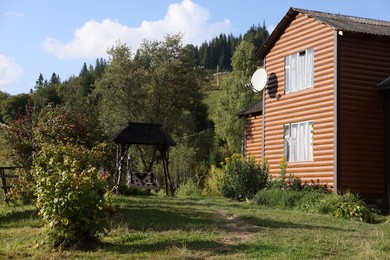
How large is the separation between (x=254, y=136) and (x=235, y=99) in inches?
623

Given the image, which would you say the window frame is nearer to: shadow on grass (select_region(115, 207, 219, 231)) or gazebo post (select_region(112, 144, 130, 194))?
shadow on grass (select_region(115, 207, 219, 231))

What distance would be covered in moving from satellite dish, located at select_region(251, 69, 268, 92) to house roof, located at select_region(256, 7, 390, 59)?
85 centimetres

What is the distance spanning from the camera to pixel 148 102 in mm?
33656

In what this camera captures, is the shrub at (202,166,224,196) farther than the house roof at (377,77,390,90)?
Yes

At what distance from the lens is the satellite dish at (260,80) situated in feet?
67.5

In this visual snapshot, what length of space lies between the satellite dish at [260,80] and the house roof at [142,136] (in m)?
4.17

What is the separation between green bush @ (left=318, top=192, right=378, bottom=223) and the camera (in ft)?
46.0

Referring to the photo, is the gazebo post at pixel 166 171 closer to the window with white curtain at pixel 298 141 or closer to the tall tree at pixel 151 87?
the window with white curtain at pixel 298 141

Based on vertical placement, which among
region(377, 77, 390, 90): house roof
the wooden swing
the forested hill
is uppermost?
the forested hill

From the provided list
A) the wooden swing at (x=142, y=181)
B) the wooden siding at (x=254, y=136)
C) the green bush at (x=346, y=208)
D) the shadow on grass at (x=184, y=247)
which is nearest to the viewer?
the shadow on grass at (x=184, y=247)

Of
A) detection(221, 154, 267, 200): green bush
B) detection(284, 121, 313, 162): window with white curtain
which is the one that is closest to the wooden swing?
detection(221, 154, 267, 200): green bush

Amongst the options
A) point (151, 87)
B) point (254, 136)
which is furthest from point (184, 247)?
point (151, 87)

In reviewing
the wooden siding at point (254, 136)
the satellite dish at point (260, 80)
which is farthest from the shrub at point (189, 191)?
the satellite dish at point (260, 80)

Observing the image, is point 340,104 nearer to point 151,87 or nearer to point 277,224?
point 277,224
